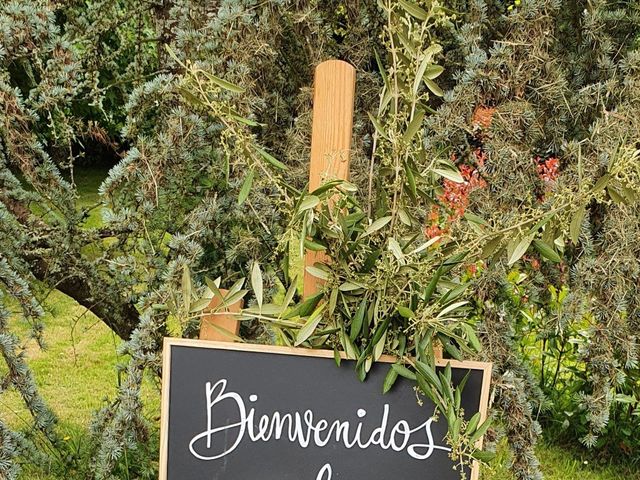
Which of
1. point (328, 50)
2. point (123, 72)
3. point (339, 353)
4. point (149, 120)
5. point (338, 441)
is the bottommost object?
point (338, 441)

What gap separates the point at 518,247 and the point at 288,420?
52 centimetres

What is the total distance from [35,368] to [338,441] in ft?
8.58

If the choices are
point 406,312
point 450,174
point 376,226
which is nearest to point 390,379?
point 406,312

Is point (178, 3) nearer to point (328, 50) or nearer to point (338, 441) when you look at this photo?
point (328, 50)

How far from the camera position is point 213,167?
158 cm

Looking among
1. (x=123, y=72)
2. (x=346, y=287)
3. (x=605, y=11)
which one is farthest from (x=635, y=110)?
(x=123, y=72)

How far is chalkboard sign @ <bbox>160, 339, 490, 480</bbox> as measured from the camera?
133 cm

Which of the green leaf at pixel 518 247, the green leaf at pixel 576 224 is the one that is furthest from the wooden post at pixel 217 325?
the green leaf at pixel 576 224

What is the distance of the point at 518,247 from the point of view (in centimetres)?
125

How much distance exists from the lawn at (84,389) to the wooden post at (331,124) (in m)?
0.85

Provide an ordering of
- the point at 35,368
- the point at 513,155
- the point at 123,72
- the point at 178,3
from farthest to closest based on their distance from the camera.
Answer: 1. the point at 35,368
2. the point at 123,72
3. the point at 178,3
4. the point at 513,155

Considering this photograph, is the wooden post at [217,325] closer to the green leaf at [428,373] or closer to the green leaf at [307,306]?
the green leaf at [307,306]

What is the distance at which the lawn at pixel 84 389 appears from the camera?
2553 mm

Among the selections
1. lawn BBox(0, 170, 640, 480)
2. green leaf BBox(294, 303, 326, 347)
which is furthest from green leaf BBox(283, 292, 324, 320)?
lawn BBox(0, 170, 640, 480)
